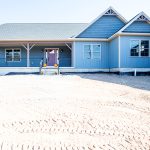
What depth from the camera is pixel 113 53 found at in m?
22.4

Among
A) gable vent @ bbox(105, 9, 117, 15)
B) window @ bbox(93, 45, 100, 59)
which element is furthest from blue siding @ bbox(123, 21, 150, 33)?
window @ bbox(93, 45, 100, 59)

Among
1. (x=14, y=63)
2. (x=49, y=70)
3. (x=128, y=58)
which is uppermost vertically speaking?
(x=128, y=58)

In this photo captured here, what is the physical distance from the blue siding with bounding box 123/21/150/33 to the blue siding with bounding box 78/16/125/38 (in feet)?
7.56

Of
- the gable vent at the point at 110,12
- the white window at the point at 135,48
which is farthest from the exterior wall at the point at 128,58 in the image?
the gable vent at the point at 110,12

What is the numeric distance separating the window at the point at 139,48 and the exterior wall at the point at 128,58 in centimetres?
32

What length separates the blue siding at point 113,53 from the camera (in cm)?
2144

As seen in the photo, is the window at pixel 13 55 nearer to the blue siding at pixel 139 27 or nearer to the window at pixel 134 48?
the blue siding at pixel 139 27

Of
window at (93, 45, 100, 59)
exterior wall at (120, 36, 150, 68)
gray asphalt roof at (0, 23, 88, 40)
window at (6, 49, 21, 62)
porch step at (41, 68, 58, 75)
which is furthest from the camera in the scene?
window at (6, 49, 21, 62)

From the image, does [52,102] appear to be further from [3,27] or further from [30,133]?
[3,27]

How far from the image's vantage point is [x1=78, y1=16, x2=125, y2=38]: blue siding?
931 inches

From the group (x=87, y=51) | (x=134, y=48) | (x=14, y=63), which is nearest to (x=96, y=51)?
(x=87, y=51)

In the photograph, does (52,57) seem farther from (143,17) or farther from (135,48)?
(143,17)

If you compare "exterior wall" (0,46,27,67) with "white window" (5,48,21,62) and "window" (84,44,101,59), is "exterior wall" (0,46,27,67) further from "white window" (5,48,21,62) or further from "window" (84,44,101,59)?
"window" (84,44,101,59)

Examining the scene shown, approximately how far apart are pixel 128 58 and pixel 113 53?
1.89 m
